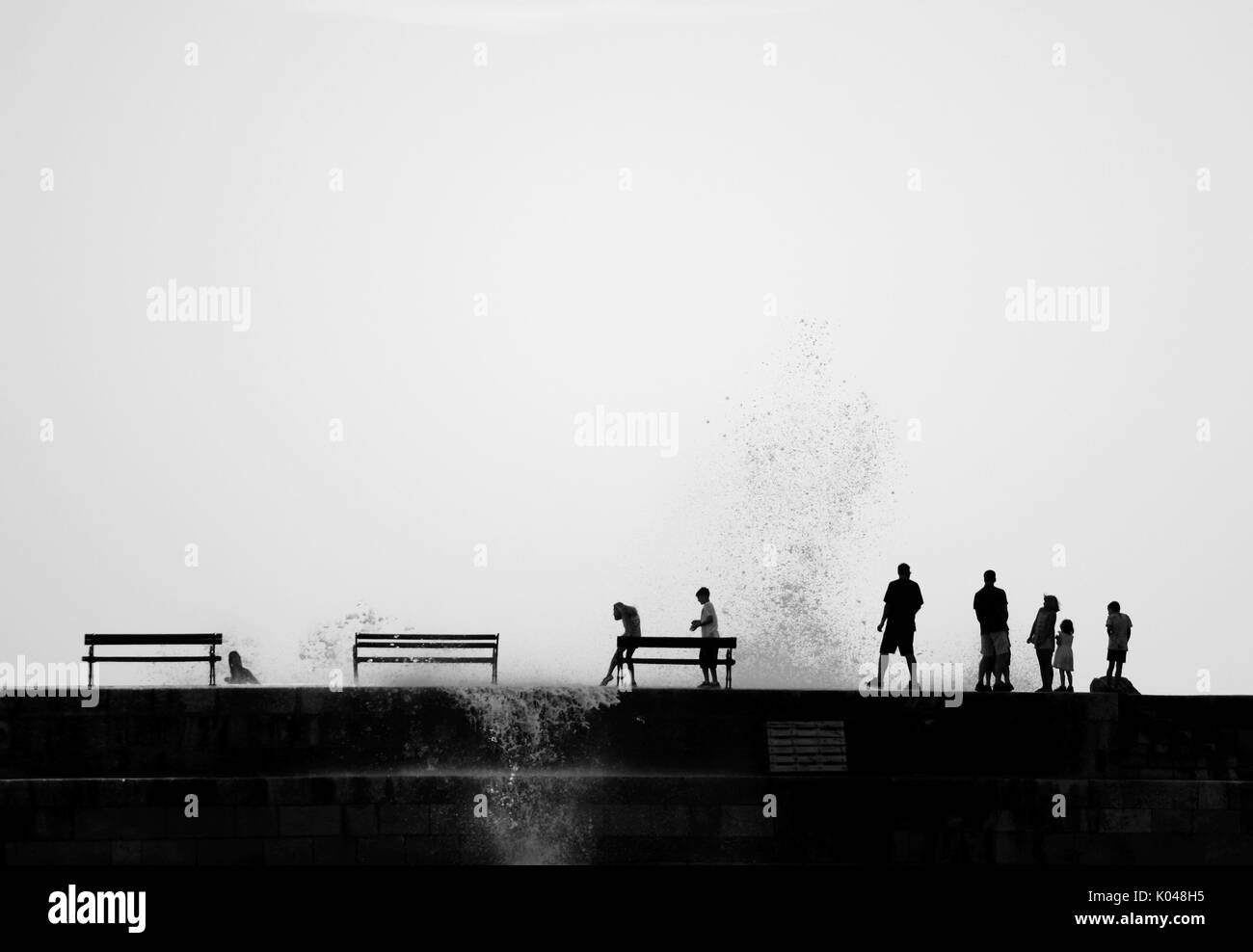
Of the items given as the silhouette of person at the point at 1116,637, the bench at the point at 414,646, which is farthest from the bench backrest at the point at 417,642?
the silhouette of person at the point at 1116,637

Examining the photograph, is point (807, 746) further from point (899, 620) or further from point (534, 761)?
point (534, 761)

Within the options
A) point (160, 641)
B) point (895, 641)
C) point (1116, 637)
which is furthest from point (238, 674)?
point (1116, 637)

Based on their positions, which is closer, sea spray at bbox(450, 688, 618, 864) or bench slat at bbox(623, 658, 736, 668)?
sea spray at bbox(450, 688, 618, 864)

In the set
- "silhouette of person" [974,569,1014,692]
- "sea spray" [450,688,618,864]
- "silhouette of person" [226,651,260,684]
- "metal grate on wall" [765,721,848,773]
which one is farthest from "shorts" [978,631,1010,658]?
"silhouette of person" [226,651,260,684]

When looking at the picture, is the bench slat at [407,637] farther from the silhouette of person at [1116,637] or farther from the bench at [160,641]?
the silhouette of person at [1116,637]

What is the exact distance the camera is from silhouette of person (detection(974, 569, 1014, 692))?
22891 mm

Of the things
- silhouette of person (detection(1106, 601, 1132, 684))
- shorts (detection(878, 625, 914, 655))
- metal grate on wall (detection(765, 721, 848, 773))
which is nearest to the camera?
metal grate on wall (detection(765, 721, 848, 773))

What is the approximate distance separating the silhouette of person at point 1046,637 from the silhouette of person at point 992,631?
529mm

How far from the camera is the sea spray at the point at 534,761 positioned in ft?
66.5

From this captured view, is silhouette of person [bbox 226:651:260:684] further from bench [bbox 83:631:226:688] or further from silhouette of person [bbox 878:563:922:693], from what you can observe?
silhouette of person [bbox 878:563:922:693]
